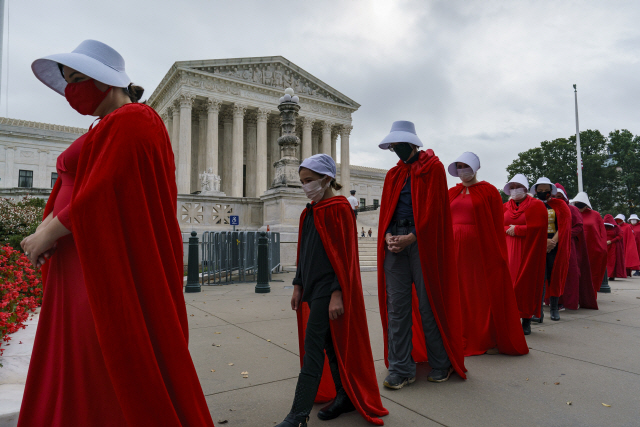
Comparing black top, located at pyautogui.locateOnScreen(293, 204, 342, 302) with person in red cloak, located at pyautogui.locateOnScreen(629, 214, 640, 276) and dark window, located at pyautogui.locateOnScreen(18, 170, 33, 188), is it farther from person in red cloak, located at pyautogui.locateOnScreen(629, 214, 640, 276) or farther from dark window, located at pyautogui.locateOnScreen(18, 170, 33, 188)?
dark window, located at pyautogui.locateOnScreen(18, 170, 33, 188)

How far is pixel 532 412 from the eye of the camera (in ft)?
10.4

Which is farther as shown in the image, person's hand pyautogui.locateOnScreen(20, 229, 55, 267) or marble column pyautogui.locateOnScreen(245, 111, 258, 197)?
marble column pyautogui.locateOnScreen(245, 111, 258, 197)

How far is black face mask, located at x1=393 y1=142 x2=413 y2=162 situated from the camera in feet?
13.3

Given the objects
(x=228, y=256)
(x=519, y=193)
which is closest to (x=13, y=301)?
(x=519, y=193)

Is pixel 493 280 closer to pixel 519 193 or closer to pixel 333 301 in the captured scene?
pixel 519 193

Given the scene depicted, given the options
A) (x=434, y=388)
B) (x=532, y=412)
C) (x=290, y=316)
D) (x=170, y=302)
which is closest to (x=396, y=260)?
(x=434, y=388)

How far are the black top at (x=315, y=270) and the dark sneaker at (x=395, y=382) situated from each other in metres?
1.26

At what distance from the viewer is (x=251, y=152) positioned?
51.8 metres

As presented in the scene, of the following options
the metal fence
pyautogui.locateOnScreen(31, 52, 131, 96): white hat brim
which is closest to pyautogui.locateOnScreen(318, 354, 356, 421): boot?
pyautogui.locateOnScreen(31, 52, 131, 96): white hat brim

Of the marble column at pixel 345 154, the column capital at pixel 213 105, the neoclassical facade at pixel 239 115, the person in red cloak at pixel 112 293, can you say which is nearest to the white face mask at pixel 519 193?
the person in red cloak at pixel 112 293

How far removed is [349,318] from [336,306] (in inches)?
7.3

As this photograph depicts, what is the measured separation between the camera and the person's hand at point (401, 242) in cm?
384

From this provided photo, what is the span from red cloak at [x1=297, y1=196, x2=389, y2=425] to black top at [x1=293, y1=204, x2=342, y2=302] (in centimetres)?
6

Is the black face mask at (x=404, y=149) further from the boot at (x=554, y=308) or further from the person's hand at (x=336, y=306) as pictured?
the boot at (x=554, y=308)
